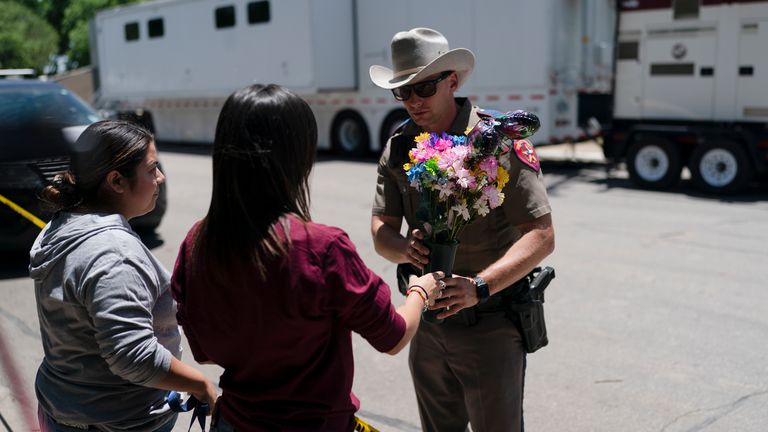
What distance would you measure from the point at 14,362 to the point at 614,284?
462cm

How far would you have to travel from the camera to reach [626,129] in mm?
12055

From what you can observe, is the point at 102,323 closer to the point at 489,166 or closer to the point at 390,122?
the point at 489,166

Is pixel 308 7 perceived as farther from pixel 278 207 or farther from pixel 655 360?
pixel 278 207

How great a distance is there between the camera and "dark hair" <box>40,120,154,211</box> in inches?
81.1

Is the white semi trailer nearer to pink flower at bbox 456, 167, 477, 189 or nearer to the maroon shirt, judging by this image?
pink flower at bbox 456, 167, 477, 189

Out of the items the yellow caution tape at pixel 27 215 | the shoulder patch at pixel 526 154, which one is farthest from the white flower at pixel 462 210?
the yellow caution tape at pixel 27 215

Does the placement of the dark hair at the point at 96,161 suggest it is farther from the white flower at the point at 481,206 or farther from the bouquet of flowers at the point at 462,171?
Answer: the white flower at the point at 481,206

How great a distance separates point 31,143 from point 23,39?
3693cm

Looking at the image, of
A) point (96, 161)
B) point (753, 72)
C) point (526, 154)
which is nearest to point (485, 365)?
point (526, 154)

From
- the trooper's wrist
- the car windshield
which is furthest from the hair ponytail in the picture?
the car windshield

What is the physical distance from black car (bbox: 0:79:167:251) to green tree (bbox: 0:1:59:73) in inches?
1354

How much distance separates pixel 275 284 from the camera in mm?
1691

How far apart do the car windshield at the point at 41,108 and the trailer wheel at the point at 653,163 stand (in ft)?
26.6

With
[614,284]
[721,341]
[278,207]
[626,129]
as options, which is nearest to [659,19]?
[626,129]
